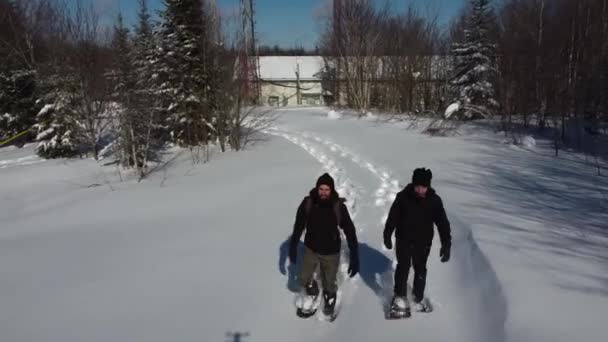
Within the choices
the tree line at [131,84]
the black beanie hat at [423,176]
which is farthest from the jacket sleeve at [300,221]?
the tree line at [131,84]

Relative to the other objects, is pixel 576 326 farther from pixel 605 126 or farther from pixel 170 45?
pixel 170 45

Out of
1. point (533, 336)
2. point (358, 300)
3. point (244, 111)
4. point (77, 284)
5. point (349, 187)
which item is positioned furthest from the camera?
point (244, 111)

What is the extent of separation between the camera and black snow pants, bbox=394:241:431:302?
387 cm

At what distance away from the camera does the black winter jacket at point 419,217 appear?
3.75m

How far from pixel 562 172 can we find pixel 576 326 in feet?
22.1

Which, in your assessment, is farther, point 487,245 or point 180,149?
point 180,149

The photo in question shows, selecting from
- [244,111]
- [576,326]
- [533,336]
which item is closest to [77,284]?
[533,336]

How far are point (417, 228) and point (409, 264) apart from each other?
447mm

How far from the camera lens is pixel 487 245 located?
4.81 m

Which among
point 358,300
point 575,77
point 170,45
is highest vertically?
point 170,45

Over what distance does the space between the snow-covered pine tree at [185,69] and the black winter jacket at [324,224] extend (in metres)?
12.0

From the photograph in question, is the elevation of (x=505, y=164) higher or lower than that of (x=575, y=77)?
lower

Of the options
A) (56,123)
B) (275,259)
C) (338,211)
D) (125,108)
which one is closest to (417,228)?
(338,211)

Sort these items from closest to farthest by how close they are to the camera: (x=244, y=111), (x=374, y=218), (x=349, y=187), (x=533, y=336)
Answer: (x=533, y=336) < (x=374, y=218) < (x=349, y=187) < (x=244, y=111)
